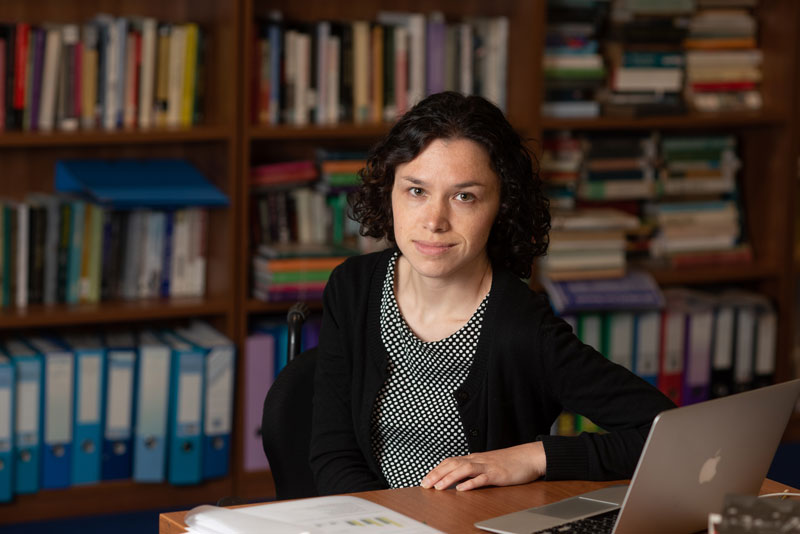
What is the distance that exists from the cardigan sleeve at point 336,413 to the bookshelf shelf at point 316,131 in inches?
49.0

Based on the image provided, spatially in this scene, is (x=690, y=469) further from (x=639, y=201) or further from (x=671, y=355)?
(x=639, y=201)

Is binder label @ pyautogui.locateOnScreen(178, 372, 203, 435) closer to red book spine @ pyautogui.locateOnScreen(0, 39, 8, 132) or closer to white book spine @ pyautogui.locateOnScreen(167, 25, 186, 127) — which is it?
white book spine @ pyautogui.locateOnScreen(167, 25, 186, 127)

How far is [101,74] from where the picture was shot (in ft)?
9.88

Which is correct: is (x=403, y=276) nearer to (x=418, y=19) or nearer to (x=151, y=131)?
(x=151, y=131)

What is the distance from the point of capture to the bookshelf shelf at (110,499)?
305cm

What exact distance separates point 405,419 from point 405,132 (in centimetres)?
44

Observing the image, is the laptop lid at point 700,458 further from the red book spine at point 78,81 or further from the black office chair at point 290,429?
the red book spine at point 78,81

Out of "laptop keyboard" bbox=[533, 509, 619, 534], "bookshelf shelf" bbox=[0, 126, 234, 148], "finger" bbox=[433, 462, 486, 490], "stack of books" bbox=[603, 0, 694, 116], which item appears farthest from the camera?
"stack of books" bbox=[603, 0, 694, 116]

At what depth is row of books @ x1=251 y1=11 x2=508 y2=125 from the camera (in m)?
3.17

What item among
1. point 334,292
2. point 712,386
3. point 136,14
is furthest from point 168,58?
point 712,386

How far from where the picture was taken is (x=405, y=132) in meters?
1.76

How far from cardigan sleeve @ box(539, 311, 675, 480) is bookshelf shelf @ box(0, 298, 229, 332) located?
1.54 metres

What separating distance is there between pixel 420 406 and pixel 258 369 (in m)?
1.46

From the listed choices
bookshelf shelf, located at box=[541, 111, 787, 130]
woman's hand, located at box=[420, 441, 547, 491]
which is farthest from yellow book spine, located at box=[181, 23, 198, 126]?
woman's hand, located at box=[420, 441, 547, 491]
